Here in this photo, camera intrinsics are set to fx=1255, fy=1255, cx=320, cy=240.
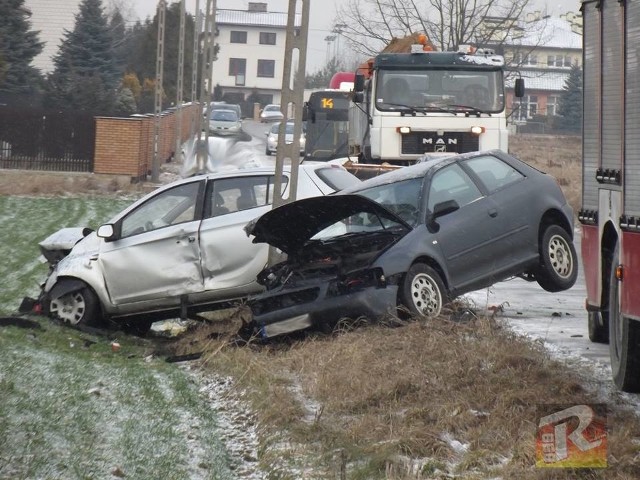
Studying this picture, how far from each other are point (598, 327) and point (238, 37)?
404 feet

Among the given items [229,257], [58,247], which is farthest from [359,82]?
[229,257]

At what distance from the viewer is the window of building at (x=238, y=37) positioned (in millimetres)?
131250

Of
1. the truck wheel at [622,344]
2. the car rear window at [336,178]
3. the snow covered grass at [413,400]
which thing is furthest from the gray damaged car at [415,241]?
the truck wheel at [622,344]

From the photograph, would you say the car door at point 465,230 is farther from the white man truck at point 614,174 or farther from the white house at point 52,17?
the white house at point 52,17

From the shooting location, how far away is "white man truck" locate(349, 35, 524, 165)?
21016mm

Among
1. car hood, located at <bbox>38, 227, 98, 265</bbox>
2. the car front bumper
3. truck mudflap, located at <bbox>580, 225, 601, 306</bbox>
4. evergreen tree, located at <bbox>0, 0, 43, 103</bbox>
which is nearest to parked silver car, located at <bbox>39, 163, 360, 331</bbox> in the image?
car hood, located at <bbox>38, 227, 98, 265</bbox>

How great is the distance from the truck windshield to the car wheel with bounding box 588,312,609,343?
1045 centimetres

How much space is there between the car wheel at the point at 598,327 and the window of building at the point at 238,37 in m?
122

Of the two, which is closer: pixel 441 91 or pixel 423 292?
pixel 423 292

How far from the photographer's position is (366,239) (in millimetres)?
11664

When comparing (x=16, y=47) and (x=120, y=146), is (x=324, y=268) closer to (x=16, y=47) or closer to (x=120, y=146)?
(x=120, y=146)

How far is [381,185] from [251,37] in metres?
121

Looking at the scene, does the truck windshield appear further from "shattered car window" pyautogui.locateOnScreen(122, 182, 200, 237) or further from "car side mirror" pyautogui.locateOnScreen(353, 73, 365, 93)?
"shattered car window" pyautogui.locateOnScreen(122, 182, 200, 237)

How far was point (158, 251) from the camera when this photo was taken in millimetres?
12938
